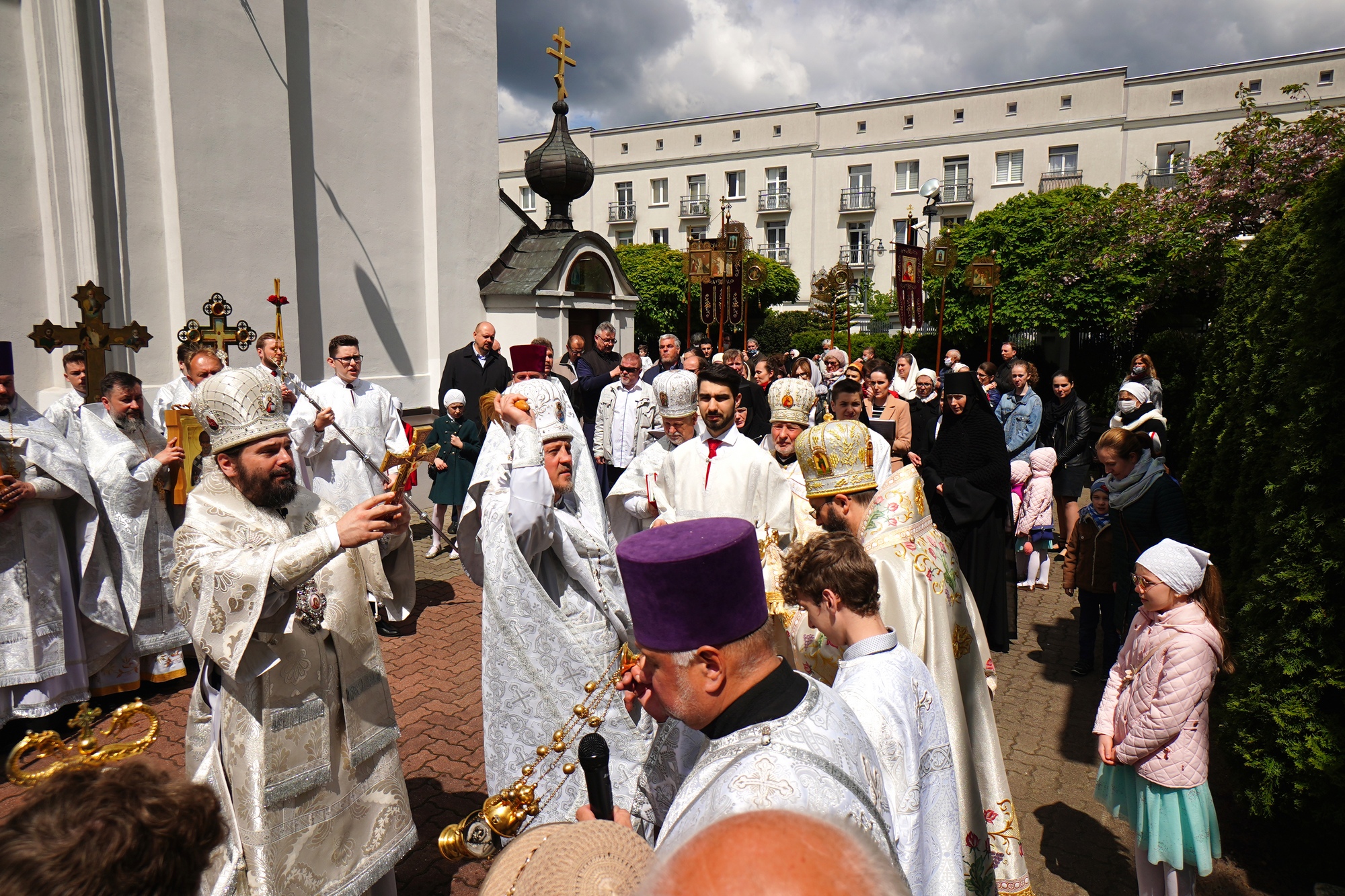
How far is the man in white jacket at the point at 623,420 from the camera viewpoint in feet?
29.7

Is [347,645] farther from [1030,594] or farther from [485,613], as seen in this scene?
[1030,594]

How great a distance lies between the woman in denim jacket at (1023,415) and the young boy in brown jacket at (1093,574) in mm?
2914

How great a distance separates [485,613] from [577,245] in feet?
32.4

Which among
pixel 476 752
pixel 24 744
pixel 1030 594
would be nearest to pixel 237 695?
Result: pixel 24 744

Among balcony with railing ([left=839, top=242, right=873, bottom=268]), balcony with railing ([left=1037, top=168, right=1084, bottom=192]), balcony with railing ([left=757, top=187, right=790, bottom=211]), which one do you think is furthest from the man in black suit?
balcony with railing ([left=757, top=187, right=790, bottom=211])

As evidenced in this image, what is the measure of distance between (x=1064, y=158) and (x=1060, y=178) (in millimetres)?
1474

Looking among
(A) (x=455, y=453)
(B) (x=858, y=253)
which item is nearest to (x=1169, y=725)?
(A) (x=455, y=453)

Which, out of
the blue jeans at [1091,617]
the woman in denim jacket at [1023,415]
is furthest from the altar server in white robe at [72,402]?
the woman in denim jacket at [1023,415]

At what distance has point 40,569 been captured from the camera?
5.23m

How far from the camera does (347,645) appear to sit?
306 cm

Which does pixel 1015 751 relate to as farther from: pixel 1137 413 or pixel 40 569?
pixel 40 569

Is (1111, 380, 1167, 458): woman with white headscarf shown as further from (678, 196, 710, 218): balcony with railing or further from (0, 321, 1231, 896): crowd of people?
(678, 196, 710, 218): balcony with railing

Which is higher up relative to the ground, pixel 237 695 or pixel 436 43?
pixel 436 43

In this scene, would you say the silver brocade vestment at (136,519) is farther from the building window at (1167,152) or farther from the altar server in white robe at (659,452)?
the building window at (1167,152)
